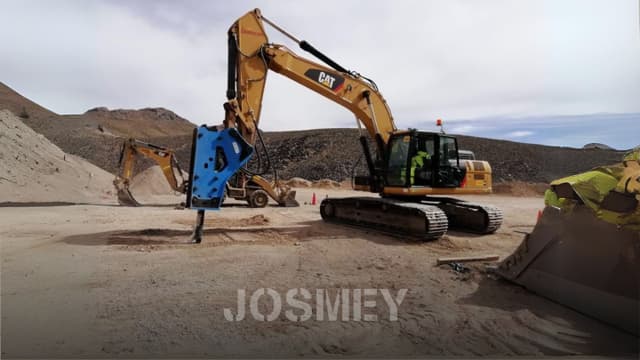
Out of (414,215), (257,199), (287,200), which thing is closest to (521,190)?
(287,200)

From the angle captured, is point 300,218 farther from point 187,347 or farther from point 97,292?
point 187,347

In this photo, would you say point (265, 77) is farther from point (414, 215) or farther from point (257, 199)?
point (257, 199)

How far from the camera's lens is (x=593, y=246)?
4051mm

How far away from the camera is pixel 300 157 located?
44625mm

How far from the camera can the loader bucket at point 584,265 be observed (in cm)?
368

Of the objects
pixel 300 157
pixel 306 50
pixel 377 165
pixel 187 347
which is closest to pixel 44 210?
pixel 306 50

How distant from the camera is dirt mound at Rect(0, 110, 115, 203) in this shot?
1424 cm

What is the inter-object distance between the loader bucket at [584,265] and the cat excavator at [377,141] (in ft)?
9.85

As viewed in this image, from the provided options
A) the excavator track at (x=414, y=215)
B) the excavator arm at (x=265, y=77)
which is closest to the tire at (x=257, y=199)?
the excavator track at (x=414, y=215)

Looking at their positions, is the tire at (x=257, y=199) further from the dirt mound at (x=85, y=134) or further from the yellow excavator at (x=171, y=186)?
the dirt mound at (x=85, y=134)

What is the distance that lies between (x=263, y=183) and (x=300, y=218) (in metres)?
3.36

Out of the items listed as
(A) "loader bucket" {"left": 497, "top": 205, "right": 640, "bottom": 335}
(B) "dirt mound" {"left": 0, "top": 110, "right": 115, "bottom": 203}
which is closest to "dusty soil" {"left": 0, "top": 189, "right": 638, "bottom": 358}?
(A) "loader bucket" {"left": 497, "top": 205, "right": 640, "bottom": 335}

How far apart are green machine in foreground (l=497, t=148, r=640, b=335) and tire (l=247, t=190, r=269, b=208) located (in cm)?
1018

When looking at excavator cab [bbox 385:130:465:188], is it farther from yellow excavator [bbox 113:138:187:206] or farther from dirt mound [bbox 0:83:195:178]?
dirt mound [bbox 0:83:195:178]
